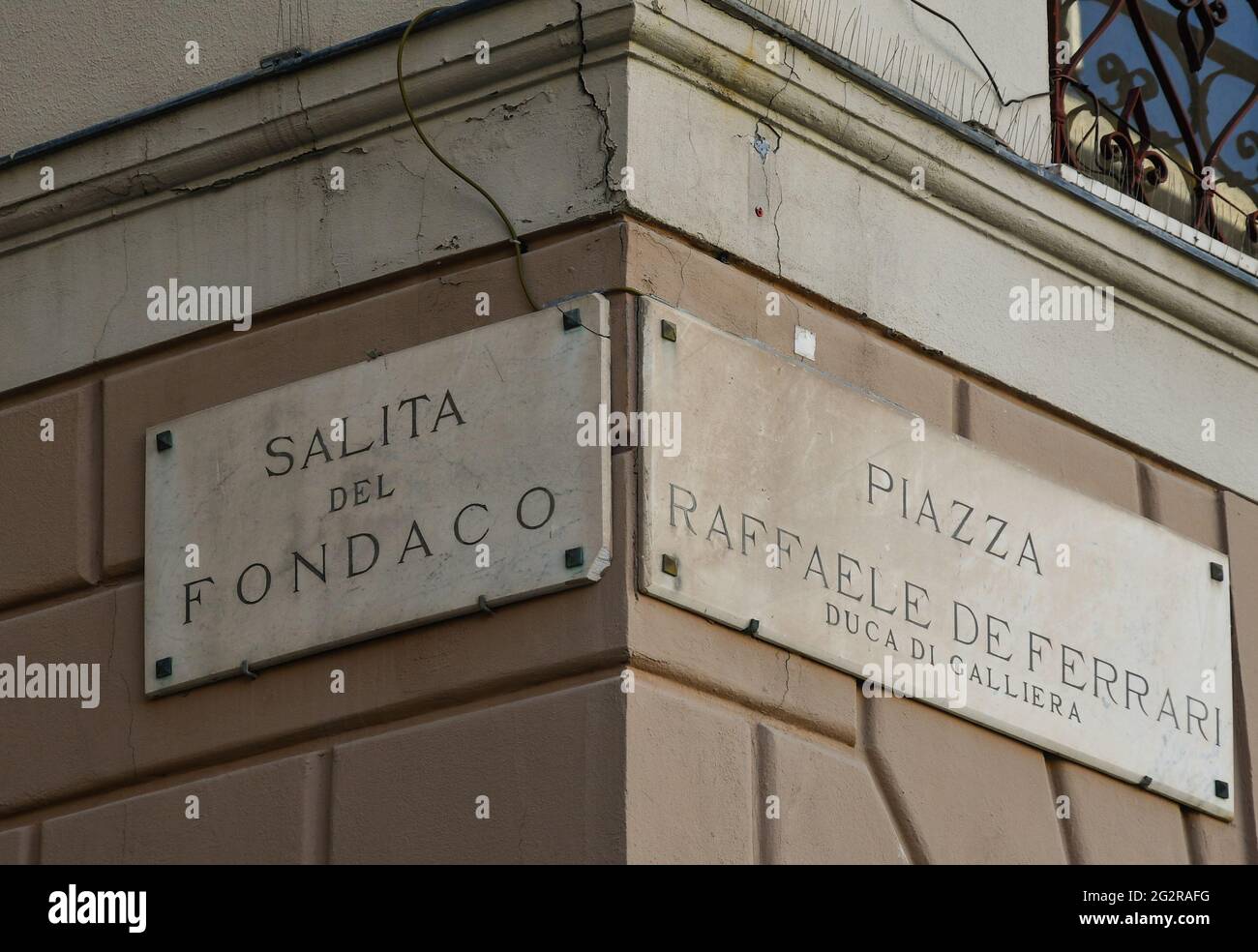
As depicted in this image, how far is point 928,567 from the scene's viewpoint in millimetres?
8500

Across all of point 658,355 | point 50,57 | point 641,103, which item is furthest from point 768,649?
point 50,57

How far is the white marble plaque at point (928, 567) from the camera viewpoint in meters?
8.05

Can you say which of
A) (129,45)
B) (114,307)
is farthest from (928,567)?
(129,45)

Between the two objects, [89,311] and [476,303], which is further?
[89,311]

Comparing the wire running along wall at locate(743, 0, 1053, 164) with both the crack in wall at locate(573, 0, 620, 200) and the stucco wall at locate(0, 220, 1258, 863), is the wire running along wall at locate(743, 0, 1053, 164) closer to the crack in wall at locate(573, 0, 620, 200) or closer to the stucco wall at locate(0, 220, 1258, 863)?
the crack in wall at locate(573, 0, 620, 200)

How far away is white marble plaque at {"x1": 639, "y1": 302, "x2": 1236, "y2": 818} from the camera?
8.05 m

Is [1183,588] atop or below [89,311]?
below

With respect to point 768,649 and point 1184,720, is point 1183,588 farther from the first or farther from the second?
point 768,649

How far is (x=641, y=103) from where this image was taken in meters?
8.39

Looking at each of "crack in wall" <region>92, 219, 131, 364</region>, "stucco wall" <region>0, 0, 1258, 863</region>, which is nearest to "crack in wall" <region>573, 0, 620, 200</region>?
"stucco wall" <region>0, 0, 1258, 863</region>

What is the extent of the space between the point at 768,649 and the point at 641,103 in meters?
1.50

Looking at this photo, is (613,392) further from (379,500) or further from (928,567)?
(928,567)

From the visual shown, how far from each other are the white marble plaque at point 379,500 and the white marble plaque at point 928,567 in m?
0.23

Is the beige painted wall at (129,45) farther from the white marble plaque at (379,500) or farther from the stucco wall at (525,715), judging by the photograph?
the white marble plaque at (379,500)
